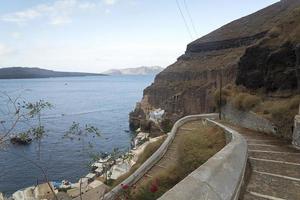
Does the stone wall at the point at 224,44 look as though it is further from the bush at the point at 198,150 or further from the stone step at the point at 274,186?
the stone step at the point at 274,186

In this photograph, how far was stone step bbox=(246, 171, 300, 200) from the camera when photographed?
740cm

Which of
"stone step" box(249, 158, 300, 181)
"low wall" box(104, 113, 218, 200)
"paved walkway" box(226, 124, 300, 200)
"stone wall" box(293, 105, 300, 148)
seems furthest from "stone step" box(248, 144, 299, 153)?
"low wall" box(104, 113, 218, 200)

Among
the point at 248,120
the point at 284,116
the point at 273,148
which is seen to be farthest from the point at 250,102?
the point at 273,148

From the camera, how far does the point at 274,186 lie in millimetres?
7910

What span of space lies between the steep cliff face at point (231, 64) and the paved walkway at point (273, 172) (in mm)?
7943

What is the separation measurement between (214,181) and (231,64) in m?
73.5

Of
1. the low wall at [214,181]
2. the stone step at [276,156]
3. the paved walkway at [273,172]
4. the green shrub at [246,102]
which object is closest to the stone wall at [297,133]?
the paved walkway at [273,172]

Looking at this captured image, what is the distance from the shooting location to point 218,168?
244 inches

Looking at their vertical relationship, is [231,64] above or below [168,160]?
above

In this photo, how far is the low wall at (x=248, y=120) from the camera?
55.2 ft

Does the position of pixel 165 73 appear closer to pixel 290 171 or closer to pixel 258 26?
pixel 258 26

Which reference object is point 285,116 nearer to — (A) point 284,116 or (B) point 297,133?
(A) point 284,116

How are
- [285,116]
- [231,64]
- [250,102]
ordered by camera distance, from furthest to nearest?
1. [231,64]
2. [250,102]
3. [285,116]

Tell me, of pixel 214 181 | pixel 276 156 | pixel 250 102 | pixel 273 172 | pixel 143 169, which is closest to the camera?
pixel 214 181
